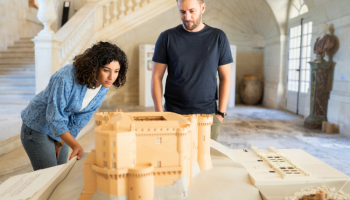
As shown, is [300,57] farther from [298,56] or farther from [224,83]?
[224,83]

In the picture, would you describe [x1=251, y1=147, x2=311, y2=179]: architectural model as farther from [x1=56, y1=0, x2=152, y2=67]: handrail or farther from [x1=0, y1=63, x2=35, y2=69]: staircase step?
[x1=0, y1=63, x2=35, y2=69]: staircase step

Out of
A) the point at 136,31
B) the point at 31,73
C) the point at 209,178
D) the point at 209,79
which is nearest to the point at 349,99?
the point at 209,79

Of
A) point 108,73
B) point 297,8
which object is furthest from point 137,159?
point 297,8

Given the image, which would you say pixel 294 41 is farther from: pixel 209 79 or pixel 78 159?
pixel 78 159

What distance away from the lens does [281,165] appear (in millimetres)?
1795

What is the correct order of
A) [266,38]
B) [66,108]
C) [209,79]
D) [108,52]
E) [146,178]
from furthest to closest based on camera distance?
[266,38] → [209,79] → [66,108] → [108,52] → [146,178]

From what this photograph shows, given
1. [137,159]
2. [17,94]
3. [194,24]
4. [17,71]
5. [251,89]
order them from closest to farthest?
[137,159], [194,24], [17,94], [17,71], [251,89]

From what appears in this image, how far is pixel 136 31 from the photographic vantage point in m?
9.32

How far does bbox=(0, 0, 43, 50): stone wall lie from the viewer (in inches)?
324

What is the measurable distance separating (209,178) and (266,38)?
30.8 feet

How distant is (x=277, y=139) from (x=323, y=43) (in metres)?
2.25

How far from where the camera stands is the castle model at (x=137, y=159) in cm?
114

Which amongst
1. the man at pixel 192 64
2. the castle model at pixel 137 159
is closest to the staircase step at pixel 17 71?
the man at pixel 192 64

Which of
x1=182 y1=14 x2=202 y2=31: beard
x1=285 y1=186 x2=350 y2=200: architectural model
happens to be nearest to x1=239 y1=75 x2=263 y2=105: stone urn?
x1=182 y1=14 x2=202 y2=31: beard
